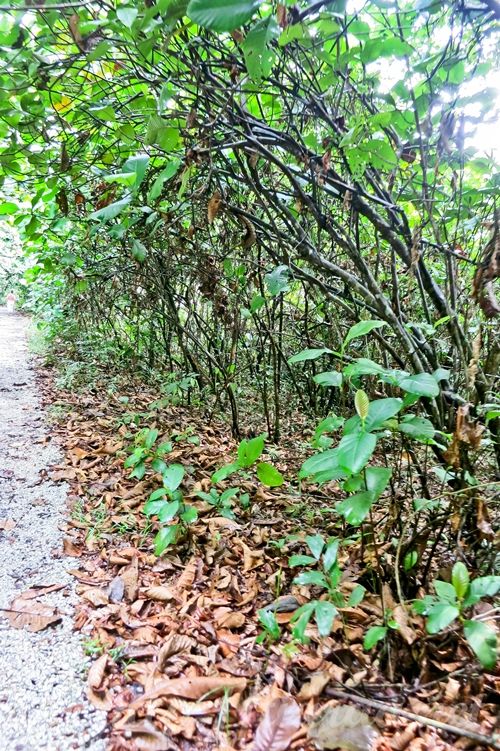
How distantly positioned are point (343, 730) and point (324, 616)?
0.25 m

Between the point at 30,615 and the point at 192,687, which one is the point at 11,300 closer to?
the point at 30,615

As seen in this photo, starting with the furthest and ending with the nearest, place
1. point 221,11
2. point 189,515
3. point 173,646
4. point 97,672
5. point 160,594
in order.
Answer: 1. point 189,515
2. point 160,594
3. point 173,646
4. point 97,672
5. point 221,11

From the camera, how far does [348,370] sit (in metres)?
1.29

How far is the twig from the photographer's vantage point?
1019mm

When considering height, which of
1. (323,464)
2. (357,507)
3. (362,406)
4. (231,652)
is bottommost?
(231,652)

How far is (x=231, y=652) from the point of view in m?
1.42

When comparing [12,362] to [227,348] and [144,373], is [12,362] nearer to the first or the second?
[144,373]

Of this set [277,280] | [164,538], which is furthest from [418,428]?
[164,538]

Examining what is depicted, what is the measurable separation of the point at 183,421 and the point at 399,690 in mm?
2537

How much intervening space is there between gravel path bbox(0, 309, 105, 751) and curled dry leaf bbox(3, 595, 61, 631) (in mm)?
19

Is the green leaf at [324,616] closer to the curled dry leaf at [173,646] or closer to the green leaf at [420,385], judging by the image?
the curled dry leaf at [173,646]

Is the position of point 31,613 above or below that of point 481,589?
below

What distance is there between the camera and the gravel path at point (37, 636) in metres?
1.14

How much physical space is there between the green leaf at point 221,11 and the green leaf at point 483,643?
1.34 m
